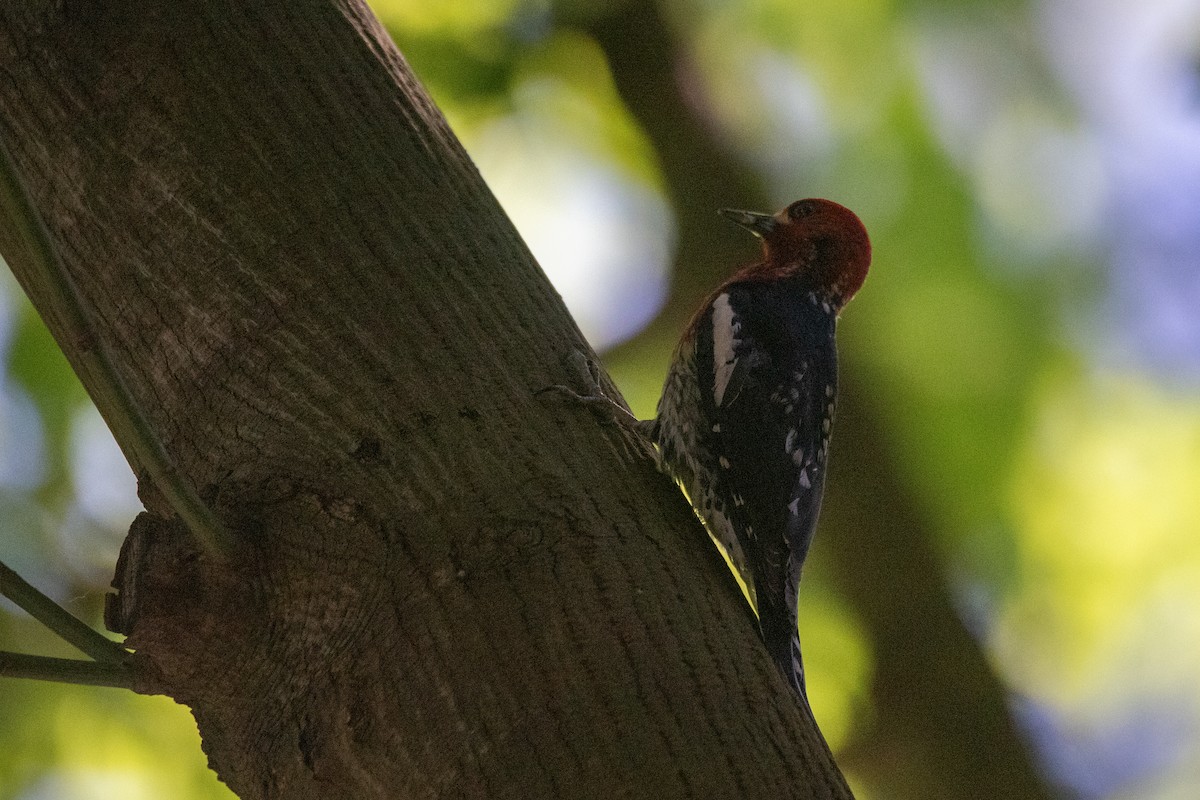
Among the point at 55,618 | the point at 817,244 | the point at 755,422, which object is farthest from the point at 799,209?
the point at 55,618

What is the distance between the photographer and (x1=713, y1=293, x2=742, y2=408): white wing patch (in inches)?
128

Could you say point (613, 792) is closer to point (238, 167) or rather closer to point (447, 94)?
point (238, 167)

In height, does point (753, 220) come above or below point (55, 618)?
above

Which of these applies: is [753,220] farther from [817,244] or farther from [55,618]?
[55,618]

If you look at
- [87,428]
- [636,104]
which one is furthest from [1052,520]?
[87,428]

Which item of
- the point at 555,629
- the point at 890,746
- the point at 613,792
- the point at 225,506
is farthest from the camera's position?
the point at 890,746

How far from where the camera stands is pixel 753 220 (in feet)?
12.7

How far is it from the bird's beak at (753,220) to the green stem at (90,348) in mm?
2694

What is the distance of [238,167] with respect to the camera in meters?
1.82

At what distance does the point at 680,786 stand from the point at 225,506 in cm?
74

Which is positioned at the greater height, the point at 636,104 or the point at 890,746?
the point at 636,104

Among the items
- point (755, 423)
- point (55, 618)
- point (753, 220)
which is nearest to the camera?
point (55, 618)

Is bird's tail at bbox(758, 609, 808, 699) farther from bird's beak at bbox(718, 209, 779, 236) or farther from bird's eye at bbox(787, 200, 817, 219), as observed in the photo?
bird's eye at bbox(787, 200, 817, 219)

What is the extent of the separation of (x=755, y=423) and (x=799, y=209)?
1.05 m
